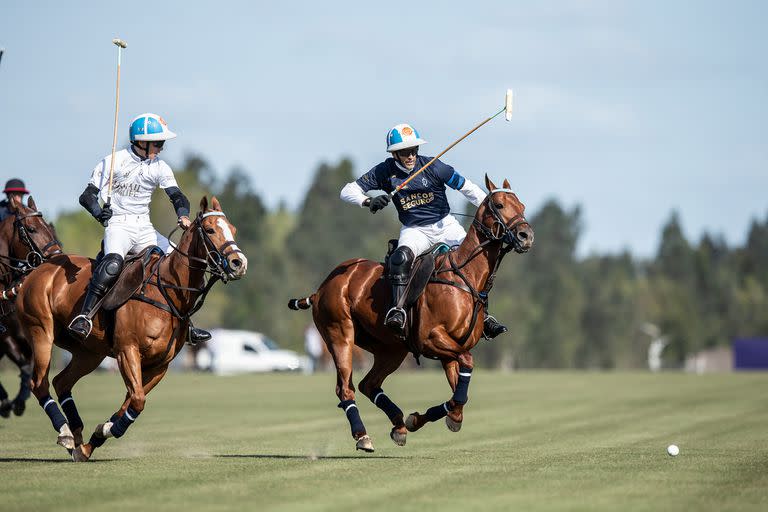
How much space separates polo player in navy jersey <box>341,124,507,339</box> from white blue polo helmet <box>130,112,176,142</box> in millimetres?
2155

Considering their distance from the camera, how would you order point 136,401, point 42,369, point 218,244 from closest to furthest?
point 136,401 < point 218,244 < point 42,369

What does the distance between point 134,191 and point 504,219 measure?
3.99 meters

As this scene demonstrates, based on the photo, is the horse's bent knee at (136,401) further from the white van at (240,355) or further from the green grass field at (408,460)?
the white van at (240,355)

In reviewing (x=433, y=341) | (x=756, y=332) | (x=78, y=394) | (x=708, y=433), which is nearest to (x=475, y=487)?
(x=433, y=341)

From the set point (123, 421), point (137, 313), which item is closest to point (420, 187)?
point (137, 313)

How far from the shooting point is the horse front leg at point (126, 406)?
1305 centimetres

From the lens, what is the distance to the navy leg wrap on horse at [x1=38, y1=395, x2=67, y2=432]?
1345 centimetres

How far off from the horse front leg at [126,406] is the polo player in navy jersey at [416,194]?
3020mm

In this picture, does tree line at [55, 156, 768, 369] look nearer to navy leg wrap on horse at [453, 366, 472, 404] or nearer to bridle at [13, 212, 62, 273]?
bridle at [13, 212, 62, 273]

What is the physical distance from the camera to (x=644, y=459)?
13539 mm

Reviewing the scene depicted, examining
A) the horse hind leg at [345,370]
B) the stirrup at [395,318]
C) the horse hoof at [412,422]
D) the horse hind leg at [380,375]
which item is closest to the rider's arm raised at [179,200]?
the horse hind leg at [345,370]

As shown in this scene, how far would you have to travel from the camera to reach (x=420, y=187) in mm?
14547

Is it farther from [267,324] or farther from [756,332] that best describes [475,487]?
[756,332]

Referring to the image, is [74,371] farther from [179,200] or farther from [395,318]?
[395,318]
